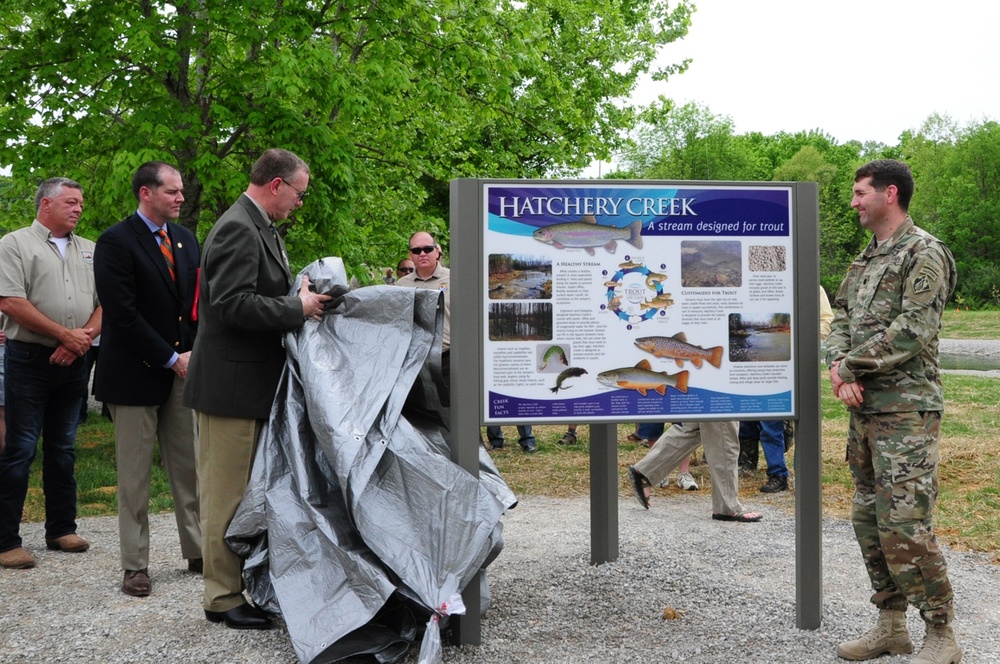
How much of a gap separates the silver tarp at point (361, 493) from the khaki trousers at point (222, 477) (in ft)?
0.36

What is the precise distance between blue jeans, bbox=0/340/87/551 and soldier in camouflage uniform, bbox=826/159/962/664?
4.63m

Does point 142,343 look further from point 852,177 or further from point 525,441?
point 852,177

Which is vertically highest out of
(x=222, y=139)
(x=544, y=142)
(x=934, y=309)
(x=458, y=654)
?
(x=544, y=142)

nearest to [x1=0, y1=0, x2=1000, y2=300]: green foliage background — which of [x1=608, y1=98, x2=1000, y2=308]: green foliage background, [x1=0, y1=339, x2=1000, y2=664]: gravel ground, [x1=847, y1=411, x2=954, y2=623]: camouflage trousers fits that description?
[x1=0, y1=339, x2=1000, y2=664]: gravel ground

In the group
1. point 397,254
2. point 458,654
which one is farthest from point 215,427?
point 397,254

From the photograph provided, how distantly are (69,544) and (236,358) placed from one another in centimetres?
268

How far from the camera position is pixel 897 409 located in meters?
4.20

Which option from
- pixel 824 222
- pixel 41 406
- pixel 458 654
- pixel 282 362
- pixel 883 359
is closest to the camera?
pixel 883 359

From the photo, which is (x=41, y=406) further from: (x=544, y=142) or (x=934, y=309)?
(x=544, y=142)

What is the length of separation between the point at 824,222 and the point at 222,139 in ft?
187

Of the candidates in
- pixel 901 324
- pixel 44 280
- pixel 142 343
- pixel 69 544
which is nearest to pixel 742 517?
pixel 901 324

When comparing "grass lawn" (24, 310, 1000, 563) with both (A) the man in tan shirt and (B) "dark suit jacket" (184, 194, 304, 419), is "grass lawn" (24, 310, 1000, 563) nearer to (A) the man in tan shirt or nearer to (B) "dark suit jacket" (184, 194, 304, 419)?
(A) the man in tan shirt

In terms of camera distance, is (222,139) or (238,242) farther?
Result: (222,139)

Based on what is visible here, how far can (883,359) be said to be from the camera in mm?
4160
